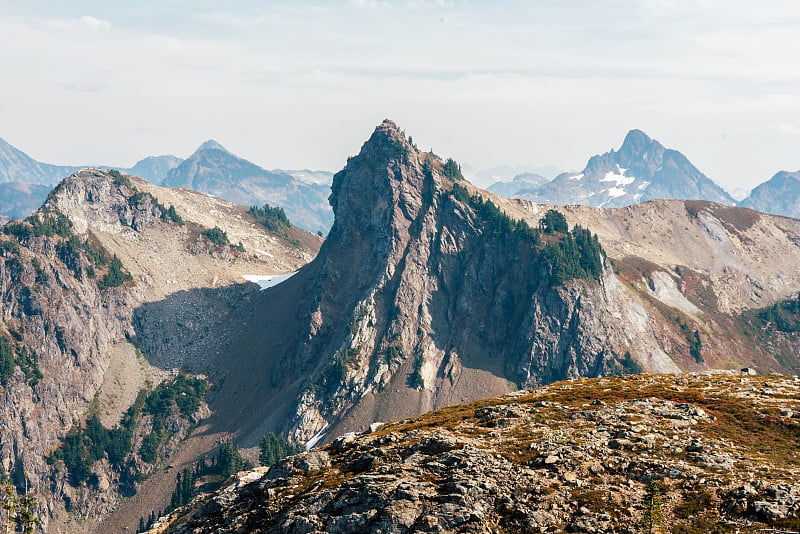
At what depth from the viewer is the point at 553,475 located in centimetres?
5428

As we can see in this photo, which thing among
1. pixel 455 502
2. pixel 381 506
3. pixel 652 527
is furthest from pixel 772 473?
pixel 381 506

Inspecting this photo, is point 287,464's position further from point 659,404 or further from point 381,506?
point 659,404

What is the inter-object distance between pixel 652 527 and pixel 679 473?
8.35 meters

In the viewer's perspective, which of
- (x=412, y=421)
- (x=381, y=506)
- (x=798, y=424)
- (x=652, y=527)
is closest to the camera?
(x=652, y=527)

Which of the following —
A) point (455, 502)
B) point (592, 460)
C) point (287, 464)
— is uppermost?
point (592, 460)

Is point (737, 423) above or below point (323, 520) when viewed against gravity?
above

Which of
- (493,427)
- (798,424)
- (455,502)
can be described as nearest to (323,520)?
(455,502)

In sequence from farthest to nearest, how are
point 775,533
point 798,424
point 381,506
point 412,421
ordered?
point 412,421 < point 798,424 < point 381,506 < point 775,533

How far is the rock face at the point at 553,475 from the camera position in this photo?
4775 centimetres

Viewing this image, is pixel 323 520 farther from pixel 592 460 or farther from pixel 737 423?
pixel 737 423

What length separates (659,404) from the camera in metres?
69.5

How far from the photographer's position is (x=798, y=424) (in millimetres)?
60250

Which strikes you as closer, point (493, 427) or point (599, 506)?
point (599, 506)

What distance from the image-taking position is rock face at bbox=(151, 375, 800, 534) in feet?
157
